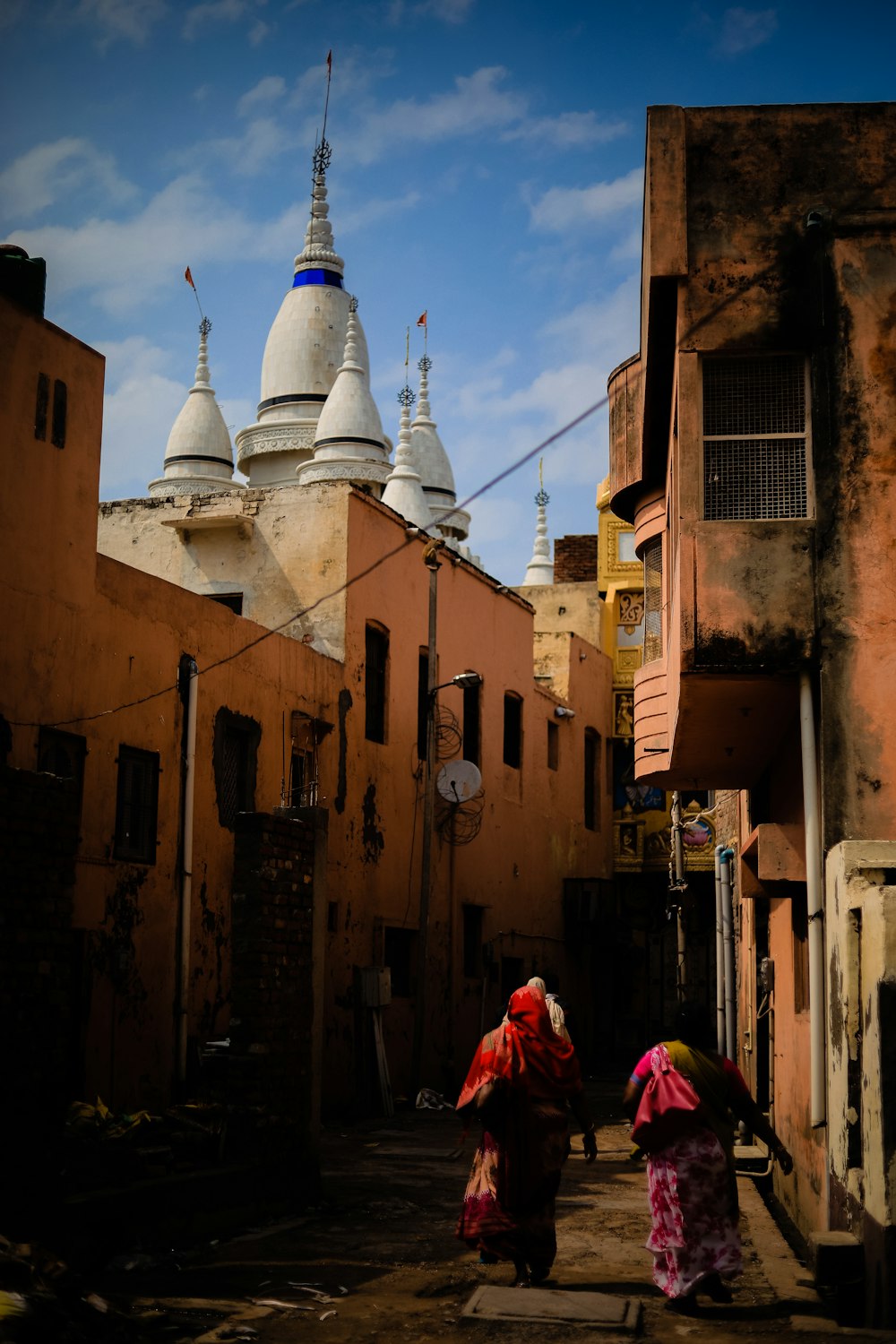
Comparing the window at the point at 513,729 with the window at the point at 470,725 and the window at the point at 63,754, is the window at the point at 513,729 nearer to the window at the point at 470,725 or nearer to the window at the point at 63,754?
the window at the point at 470,725

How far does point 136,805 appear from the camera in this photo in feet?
46.8

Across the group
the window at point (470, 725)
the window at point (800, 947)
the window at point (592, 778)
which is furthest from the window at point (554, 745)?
the window at point (800, 947)

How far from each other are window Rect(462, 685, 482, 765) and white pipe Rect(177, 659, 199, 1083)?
897cm

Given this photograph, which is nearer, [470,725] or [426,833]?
[426,833]

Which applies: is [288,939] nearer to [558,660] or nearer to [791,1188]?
[791,1188]

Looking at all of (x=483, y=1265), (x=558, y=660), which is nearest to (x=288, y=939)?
(x=483, y=1265)

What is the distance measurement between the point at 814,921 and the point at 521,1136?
1972 millimetres

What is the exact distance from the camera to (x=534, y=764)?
26844 millimetres

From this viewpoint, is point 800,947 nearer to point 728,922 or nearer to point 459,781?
point 728,922

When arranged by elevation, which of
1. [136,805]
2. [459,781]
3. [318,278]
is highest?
[318,278]

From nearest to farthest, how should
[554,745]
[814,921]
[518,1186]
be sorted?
1. [518,1186]
2. [814,921]
3. [554,745]

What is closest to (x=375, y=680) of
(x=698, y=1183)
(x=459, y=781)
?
(x=459, y=781)

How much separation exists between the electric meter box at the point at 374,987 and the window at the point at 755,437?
10.8m

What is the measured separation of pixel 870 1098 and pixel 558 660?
897 inches
